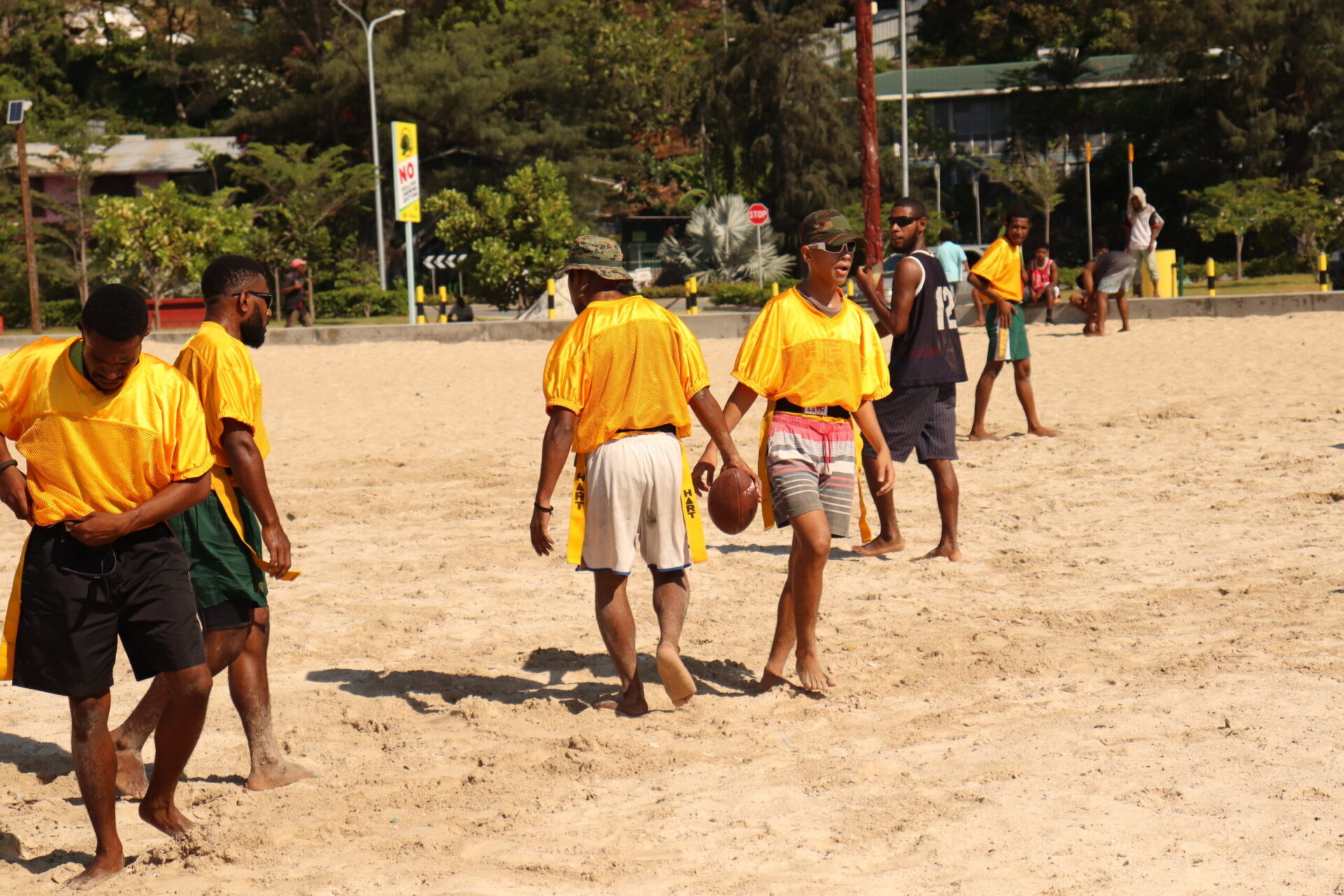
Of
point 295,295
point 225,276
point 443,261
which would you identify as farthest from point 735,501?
point 443,261

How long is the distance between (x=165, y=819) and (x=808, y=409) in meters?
2.75

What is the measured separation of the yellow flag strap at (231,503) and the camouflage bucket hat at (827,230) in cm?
233

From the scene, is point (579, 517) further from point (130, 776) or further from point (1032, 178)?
point (1032, 178)

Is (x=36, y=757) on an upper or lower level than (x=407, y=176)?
lower

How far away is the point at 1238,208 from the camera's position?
123ft

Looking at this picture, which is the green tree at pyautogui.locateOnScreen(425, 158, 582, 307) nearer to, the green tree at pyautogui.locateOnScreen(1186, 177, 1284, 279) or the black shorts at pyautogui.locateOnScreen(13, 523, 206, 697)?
the green tree at pyautogui.locateOnScreen(1186, 177, 1284, 279)

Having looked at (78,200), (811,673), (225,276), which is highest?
(78,200)

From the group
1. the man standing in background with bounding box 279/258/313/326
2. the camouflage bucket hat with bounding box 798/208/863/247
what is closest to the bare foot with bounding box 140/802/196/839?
the camouflage bucket hat with bounding box 798/208/863/247

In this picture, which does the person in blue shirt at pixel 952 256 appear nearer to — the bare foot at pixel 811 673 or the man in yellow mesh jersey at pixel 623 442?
the bare foot at pixel 811 673

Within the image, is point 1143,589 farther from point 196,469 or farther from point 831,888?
point 196,469

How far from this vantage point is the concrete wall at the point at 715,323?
70.5 feet

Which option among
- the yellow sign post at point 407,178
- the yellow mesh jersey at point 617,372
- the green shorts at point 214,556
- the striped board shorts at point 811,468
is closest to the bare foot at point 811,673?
the striped board shorts at point 811,468

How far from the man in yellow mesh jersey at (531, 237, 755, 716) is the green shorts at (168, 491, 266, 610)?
114 cm

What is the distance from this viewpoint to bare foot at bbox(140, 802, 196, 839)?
14.6ft
